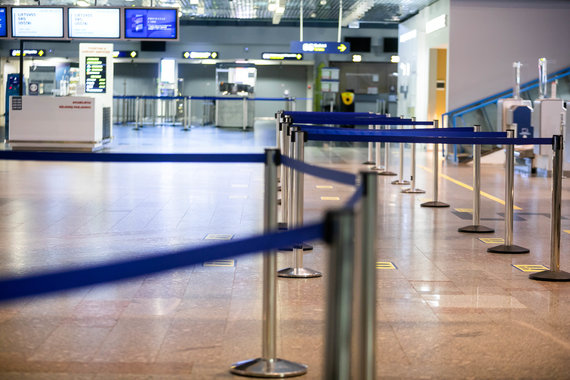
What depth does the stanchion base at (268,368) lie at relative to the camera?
137 inches

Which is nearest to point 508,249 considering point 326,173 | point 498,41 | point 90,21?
point 326,173

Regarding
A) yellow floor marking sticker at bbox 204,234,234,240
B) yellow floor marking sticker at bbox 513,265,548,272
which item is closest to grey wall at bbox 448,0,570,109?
yellow floor marking sticker at bbox 204,234,234,240

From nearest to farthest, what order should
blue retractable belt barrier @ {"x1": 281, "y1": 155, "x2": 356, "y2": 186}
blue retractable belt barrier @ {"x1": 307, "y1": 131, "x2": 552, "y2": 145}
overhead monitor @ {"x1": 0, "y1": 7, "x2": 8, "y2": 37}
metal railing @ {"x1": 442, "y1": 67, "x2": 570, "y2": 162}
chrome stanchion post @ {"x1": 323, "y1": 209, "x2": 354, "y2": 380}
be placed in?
chrome stanchion post @ {"x1": 323, "y1": 209, "x2": 354, "y2": 380} → blue retractable belt barrier @ {"x1": 281, "y1": 155, "x2": 356, "y2": 186} → blue retractable belt barrier @ {"x1": 307, "y1": 131, "x2": 552, "y2": 145} → metal railing @ {"x1": 442, "y1": 67, "x2": 570, "y2": 162} → overhead monitor @ {"x1": 0, "y1": 7, "x2": 8, "y2": 37}

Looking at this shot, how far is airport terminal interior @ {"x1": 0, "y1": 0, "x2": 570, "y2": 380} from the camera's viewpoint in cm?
377

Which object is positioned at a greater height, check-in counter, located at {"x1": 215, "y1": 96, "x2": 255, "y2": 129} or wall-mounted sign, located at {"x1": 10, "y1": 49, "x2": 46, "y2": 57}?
wall-mounted sign, located at {"x1": 10, "y1": 49, "x2": 46, "y2": 57}

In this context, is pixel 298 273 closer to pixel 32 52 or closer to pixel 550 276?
pixel 550 276

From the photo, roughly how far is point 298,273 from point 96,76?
14.8 m

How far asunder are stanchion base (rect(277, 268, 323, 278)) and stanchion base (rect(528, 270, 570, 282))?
55.2 inches

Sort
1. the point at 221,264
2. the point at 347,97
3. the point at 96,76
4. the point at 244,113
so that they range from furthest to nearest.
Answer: the point at 347,97 < the point at 244,113 < the point at 96,76 < the point at 221,264

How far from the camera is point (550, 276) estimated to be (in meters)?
5.51

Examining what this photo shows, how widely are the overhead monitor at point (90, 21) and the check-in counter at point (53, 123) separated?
7.45 feet

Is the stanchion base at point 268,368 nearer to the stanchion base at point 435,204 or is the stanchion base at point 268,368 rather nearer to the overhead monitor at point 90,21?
the stanchion base at point 435,204

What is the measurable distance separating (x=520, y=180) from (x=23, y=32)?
10.9 meters

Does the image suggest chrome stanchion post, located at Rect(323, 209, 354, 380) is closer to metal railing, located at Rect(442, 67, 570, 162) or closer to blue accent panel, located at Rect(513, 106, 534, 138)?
blue accent panel, located at Rect(513, 106, 534, 138)
